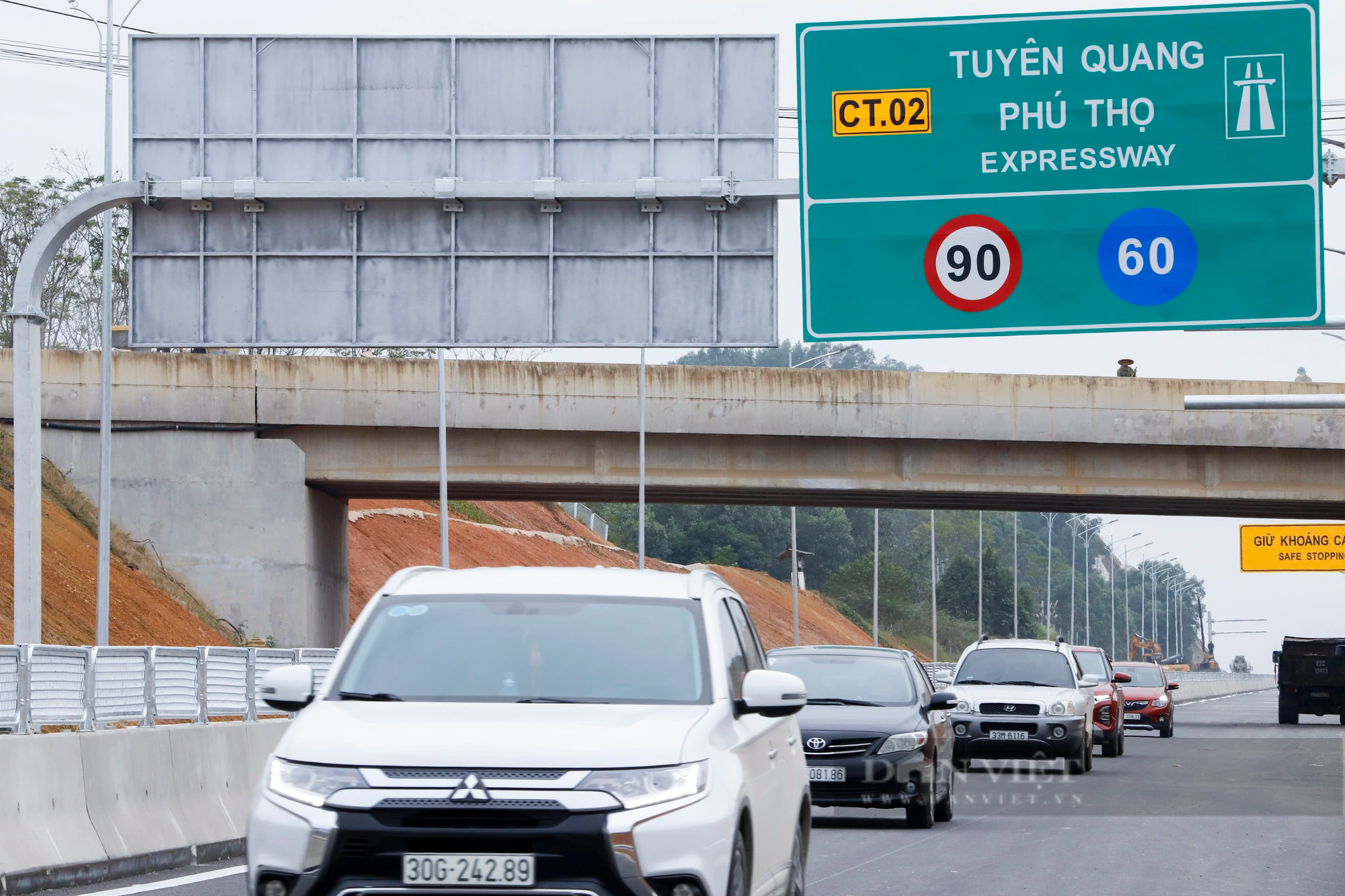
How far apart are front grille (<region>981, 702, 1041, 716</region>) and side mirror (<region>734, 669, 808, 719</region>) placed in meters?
16.4

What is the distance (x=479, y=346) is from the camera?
67.4 feet

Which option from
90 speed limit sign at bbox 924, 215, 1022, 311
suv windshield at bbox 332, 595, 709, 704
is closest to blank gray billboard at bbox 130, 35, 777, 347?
90 speed limit sign at bbox 924, 215, 1022, 311

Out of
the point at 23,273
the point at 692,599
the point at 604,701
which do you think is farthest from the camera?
the point at 23,273

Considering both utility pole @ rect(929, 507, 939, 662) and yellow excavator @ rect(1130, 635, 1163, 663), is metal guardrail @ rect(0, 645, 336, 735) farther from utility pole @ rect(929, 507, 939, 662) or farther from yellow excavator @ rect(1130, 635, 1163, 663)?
yellow excavator @ rect(1130, 635, 1163, 663)

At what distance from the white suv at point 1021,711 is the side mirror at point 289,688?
1668 centimetres

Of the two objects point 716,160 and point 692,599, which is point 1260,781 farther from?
point 692,599

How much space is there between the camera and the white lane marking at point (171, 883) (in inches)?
417

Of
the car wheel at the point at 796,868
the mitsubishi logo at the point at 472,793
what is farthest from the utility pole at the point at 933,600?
the mitsubishi logo at the point at 472,793

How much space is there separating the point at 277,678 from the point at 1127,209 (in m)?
13.3

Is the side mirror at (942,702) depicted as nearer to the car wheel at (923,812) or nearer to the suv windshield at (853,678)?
the suv windshield at (853,678)

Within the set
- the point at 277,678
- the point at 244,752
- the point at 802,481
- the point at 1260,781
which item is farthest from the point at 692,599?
the point at 802,481

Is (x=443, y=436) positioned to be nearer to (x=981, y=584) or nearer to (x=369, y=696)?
(x=369, y=696)

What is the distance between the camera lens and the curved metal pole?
15578 mm

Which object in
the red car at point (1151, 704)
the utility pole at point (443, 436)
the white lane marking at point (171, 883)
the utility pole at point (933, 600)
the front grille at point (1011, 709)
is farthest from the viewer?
the utility pole at point (933, 600)
